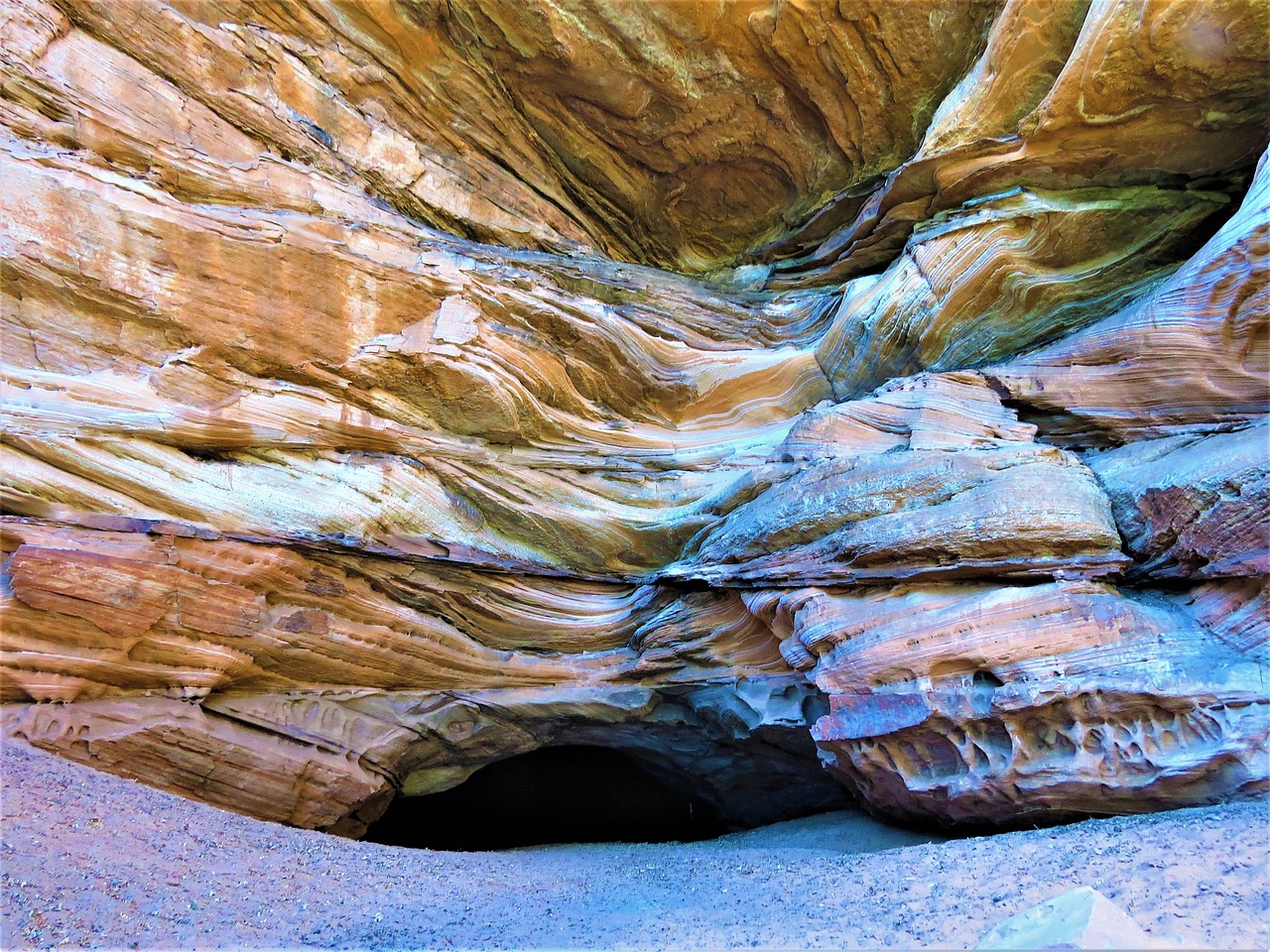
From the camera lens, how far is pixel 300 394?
284 inches

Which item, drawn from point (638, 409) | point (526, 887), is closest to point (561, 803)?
point (526, 887)

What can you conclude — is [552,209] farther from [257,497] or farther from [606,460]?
[257,497]

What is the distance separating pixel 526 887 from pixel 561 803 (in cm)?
429

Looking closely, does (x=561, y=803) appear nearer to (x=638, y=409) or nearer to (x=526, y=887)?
(x=526, y=887)

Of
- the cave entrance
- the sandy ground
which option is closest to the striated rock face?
the sandy ground

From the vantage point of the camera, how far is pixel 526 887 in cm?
518

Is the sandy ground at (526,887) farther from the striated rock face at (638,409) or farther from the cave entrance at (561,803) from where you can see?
the cave entrance at (561,803)

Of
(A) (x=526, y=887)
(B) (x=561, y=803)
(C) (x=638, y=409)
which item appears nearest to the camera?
(A) (x=526, y=887)

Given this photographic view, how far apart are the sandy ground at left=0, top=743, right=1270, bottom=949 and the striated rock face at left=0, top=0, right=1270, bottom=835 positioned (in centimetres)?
84

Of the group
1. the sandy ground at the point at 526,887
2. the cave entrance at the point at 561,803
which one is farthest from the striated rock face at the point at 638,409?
the cave entrance at the point at 561,803

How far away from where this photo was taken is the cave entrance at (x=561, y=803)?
9141 mm

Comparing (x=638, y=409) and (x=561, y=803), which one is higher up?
(x=638, y=409)

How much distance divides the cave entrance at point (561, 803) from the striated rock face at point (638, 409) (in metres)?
1.32

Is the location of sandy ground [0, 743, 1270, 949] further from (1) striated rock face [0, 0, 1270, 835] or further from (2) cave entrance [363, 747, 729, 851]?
(2) cave entrance [363, 747, 729, 851]
